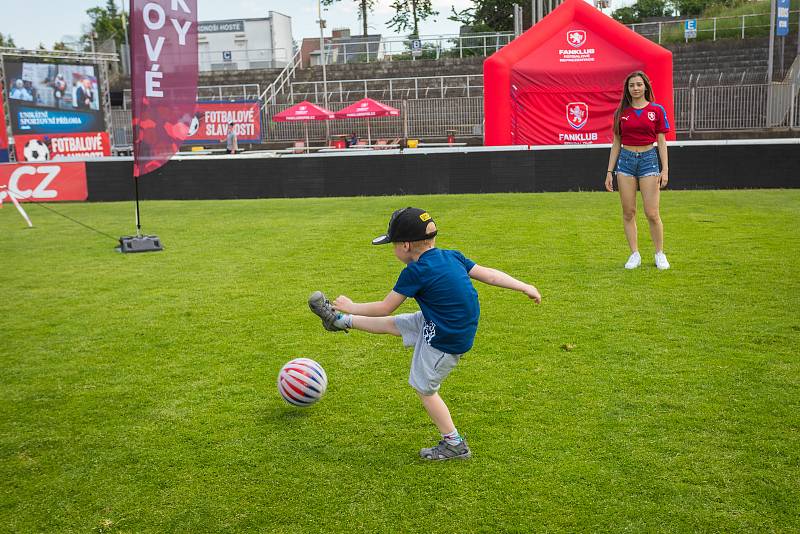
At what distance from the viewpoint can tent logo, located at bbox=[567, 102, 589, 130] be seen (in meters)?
20.6

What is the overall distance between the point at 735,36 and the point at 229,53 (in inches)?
1133

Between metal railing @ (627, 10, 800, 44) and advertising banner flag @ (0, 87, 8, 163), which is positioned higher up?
metal railing @ (627, 10, 800, 44)

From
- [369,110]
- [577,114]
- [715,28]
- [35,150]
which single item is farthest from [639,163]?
[715,28]

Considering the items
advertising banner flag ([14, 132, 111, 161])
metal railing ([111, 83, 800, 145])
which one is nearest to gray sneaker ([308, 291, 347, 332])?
metal railing ([111, 83, 800, 145])

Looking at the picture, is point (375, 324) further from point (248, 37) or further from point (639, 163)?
point (248, 37)

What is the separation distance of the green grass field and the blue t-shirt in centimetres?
71

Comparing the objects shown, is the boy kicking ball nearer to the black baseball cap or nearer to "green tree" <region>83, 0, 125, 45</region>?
the black baseball cap

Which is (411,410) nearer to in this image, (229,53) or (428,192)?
(428,192)

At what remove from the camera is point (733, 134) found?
24844 mm

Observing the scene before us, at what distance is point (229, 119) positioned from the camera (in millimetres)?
33438

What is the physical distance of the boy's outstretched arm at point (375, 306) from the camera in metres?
4.16

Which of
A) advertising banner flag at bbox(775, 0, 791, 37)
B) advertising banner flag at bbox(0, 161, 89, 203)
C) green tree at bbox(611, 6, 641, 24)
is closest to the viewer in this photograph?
advertising banner flag at bbox(0, 161, 89, 203)

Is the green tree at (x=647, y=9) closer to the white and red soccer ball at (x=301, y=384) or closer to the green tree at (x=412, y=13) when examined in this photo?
the green tree at (x=412, y=13)

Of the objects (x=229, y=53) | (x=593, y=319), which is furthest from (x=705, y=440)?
(x=229, y=53)
